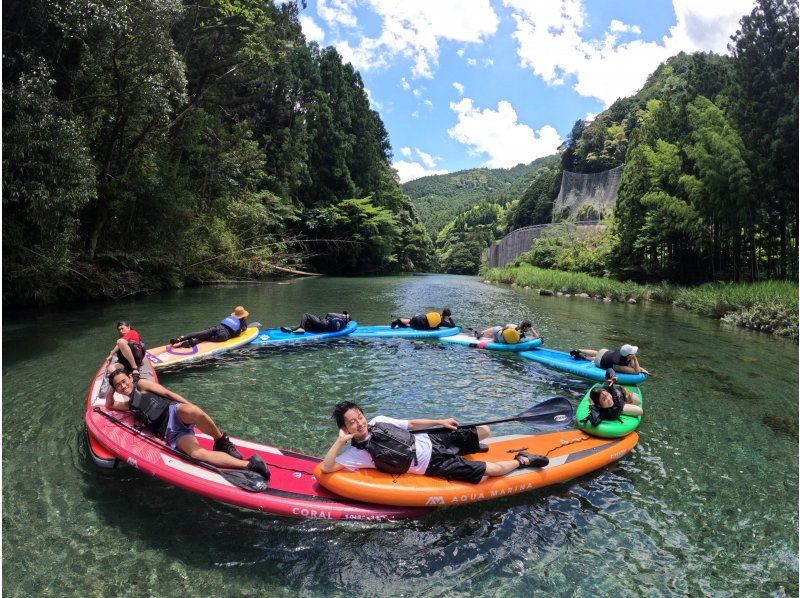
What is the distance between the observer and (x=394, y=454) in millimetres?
4254

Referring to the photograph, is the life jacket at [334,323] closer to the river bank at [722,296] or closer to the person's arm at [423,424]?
the person's arm at [423,424]

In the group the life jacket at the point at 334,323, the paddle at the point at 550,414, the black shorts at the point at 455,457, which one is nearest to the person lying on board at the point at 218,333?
the life jacket at the point at 334,323

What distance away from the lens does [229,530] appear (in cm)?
393

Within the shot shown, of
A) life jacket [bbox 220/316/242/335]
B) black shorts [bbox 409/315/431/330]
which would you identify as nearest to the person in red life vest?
life jacket [bbox 220/316/242/335]

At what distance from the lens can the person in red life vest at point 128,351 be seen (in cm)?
673

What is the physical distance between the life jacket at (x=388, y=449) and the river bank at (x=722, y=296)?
14506 mm

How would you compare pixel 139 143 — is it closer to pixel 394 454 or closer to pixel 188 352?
pixel 188 352

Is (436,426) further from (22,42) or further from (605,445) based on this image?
(22,42)

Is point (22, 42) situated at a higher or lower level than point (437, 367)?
higher

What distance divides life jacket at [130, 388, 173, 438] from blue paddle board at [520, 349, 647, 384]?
703cm

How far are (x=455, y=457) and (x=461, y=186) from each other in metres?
178

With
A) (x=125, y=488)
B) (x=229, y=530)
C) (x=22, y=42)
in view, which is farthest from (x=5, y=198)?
(x=229, y=530)

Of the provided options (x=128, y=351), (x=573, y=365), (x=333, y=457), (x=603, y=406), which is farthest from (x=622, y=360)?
(x=128, y=351)

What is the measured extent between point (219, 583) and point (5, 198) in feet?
30.8
